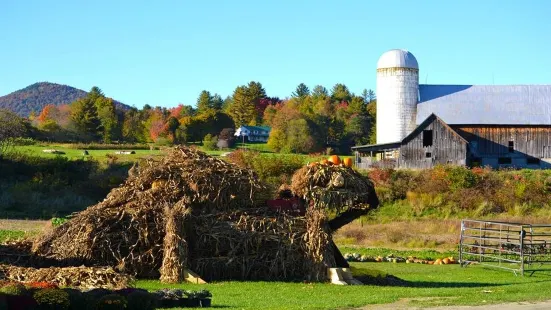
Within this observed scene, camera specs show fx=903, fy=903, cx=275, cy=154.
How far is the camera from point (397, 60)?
74.9 meters

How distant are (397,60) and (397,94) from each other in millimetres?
2970

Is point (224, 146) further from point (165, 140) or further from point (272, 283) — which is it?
point (272, 283)

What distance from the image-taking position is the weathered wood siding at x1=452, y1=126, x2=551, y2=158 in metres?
70.6

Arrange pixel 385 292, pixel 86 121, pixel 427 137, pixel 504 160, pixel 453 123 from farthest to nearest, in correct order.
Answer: pixel 86 121
pixel 504 160
pixel 453 123
pixel 427 137
pixel 385 292

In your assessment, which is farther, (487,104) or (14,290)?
(487,104)

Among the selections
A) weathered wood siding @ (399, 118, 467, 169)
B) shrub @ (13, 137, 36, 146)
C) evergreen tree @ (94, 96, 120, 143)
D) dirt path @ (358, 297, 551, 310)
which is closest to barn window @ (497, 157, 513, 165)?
weathered wood siding @ (399, 118, 467, 169)

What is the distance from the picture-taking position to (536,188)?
188ft

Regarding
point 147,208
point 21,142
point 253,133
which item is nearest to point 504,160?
point 21,142

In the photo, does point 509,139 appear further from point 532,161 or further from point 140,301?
point 140,301

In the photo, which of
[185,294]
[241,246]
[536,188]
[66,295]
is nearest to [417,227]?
[536,188]

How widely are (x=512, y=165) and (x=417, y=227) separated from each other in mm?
27084

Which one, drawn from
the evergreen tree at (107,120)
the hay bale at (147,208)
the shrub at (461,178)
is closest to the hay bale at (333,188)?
the hay bale at (147,208)

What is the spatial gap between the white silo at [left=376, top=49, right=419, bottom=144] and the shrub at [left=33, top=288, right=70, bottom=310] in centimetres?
6187

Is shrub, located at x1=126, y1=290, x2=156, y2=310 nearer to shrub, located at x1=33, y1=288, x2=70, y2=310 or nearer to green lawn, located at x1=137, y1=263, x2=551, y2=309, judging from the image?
shrub, located at x1=33, y1=288, x2=70, y2=310
